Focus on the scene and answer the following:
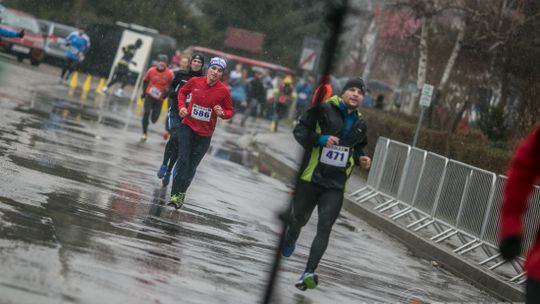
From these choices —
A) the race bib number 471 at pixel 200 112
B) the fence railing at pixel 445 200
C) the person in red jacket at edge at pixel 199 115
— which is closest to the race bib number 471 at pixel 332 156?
the person in red jacket at edge at pixel 199 115

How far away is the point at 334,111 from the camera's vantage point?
9727 millimetres

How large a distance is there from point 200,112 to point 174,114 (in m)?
1.83

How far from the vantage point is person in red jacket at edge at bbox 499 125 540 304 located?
17.0ft

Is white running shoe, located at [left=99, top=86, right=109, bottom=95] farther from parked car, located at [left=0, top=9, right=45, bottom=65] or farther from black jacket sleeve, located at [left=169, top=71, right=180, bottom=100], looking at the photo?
black jacket sleeve, located at [left=169, top=71, right=180, bottom=100]

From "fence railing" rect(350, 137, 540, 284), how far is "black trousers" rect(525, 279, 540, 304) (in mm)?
8569

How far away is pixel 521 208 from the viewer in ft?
17.5

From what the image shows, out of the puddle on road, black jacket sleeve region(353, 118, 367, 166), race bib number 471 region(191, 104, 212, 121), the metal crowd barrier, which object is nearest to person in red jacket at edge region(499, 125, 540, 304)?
black jacket sleeve region(353, 118, 367, 166)

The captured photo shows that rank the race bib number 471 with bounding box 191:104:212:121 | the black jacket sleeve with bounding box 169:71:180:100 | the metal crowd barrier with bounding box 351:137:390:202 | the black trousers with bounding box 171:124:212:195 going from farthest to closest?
1. the metal crowd barrier with bounding box 351:137:390:202
2. the black jacket sleeve with bounding box 169:71:180:100
3. the race bib number 471 with bounding box 191:104:212:121
4. the black trousers with bounding box 171:124:212:195

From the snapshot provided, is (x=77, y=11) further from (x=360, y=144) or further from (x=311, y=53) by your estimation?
(x=360, y=144)

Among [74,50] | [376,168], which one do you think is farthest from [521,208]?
[74,50]

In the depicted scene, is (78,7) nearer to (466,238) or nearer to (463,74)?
(463,74)

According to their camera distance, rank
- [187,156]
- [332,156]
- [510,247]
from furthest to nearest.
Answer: [187,156] → [332,156] → [510,247]

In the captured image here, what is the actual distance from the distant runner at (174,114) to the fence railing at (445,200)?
4.03 meters

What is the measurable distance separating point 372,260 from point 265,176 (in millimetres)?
9088
